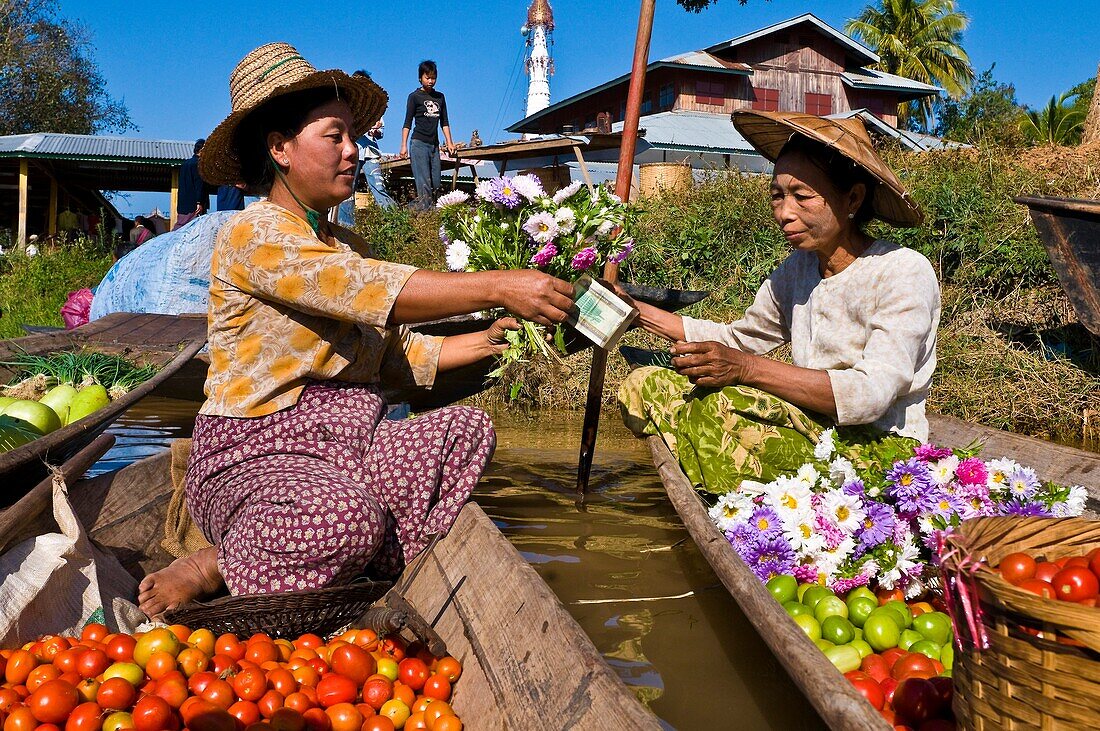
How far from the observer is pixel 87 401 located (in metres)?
3.58

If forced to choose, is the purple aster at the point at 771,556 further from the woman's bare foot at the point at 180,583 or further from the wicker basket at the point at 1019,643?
the woman's bare foot at the point at 180,583

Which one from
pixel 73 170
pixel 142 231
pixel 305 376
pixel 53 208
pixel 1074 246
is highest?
pixel 73 170

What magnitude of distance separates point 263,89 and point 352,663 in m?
1.61

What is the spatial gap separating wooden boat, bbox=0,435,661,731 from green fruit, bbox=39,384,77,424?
0.48 m

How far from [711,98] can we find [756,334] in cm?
2087

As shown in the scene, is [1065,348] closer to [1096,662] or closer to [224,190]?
[1096,662]

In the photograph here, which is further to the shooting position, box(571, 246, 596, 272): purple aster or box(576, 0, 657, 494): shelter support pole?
box(576, 0, 657, 494): shelter support pole

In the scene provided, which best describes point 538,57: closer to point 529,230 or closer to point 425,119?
point 425,119

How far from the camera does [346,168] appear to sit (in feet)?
8.87

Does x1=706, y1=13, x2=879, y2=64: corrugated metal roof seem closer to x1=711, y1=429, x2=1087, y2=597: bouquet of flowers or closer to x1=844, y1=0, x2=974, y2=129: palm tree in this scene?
x1=844, y1=0, x2=974, y2=129: palm tree

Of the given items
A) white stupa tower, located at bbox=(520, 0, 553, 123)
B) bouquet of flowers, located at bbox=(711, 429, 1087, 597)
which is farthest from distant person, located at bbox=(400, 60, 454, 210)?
white stupa tower, located at bbox=(520, 0, 553, 123)

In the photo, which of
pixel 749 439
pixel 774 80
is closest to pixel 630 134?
pixel 749 439

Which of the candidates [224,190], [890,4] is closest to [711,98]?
[890,4]

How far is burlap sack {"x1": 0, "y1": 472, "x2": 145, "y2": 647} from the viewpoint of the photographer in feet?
7.07
